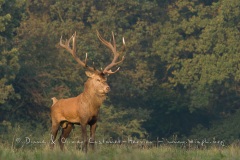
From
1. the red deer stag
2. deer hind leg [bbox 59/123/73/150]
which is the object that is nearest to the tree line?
deer hind leg [bbox 59/123/73/150]

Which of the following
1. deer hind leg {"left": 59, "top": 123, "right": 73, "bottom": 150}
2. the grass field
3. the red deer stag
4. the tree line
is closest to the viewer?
the grass field

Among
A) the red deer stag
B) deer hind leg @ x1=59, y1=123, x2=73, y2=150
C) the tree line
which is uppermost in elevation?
the tree line

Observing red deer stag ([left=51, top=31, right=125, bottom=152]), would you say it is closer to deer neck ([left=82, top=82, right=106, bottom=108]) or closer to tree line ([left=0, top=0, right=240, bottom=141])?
deer neck ([left=82, top=82, right=106, bottom=108])

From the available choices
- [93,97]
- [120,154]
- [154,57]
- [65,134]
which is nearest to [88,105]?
[93,97]

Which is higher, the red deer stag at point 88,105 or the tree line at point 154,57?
the tree line at point 154,57

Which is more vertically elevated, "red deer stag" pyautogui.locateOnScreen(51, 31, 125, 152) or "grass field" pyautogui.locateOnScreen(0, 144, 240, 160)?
"red deer stag" pyautogui.locateOnScreen(51, 31, 125, 152)

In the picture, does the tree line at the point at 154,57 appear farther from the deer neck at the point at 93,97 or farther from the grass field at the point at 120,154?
the grass field at the point at 120,154

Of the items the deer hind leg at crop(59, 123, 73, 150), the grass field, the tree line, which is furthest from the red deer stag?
the tree line

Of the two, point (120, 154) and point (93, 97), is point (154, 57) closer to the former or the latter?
point (93, 97)

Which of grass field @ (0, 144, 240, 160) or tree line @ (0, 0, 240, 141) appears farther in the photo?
tree line @ (0, 0, 240, 141)

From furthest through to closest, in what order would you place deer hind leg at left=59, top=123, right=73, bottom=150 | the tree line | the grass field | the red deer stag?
the tree line < deer hind leg at left=59, top=123, right=73, bottom=150 < the red deer stag < the grass field

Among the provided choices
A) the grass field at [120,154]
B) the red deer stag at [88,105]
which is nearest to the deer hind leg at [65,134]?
the red deer stag at [88,105]

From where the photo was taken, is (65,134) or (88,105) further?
(65,134)

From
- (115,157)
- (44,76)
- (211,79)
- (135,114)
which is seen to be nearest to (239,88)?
(211,79)
